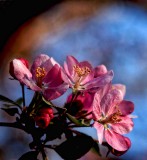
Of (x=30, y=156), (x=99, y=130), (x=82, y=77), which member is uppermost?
(x=82, y=77)

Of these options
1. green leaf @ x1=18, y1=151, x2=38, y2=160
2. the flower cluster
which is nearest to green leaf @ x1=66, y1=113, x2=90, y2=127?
the flower cluster

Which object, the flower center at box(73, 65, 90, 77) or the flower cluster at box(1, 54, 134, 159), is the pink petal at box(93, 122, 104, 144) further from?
the flower center at box(73, 65, 90, 77)

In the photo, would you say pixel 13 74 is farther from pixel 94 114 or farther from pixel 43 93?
pixel 94 114

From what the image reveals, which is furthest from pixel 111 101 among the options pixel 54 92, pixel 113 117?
pixel 54 92

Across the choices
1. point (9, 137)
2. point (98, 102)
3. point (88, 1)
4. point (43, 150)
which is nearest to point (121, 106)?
point (98, 102)

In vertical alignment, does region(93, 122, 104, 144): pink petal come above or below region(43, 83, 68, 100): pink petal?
below

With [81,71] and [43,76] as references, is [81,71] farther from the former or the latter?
[43,76]
